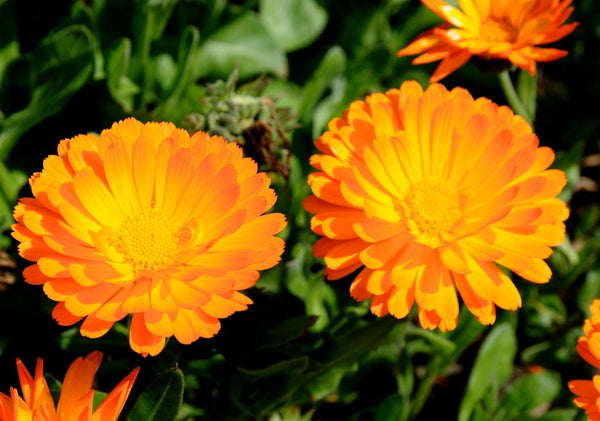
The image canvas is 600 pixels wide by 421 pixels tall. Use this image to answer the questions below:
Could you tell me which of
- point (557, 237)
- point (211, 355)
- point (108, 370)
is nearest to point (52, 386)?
point (108, 370)

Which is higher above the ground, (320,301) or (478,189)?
(478,189)

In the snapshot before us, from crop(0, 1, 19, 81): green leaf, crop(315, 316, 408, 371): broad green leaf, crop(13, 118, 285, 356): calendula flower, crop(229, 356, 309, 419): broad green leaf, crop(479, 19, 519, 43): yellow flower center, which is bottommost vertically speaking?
crop(229, 356, 309, 419): broad green leaf

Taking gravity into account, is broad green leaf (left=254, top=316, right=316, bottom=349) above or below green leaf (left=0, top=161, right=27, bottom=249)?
below

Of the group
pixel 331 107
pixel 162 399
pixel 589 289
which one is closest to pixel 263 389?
pixel 162 399

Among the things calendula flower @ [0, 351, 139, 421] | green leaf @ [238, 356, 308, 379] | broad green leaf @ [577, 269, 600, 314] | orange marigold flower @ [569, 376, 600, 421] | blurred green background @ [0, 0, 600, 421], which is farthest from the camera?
broad green leaf @ [577, 269, 600, 314]

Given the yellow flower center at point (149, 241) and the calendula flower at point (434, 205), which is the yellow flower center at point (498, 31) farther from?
the yellow flower center at point (149, 241)

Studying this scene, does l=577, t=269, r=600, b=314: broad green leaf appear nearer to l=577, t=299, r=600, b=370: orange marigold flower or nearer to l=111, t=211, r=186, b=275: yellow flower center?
l=577, t=299, r=600, b=370: orange marigold flower

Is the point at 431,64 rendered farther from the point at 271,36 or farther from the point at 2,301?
the point at 2,301

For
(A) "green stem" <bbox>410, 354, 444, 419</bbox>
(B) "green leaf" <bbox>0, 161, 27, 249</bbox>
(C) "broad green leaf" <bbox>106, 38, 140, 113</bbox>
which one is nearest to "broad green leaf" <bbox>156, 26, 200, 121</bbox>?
(C) "broad green leaf" <bbox>106, 38, 140, 113</bbox>
